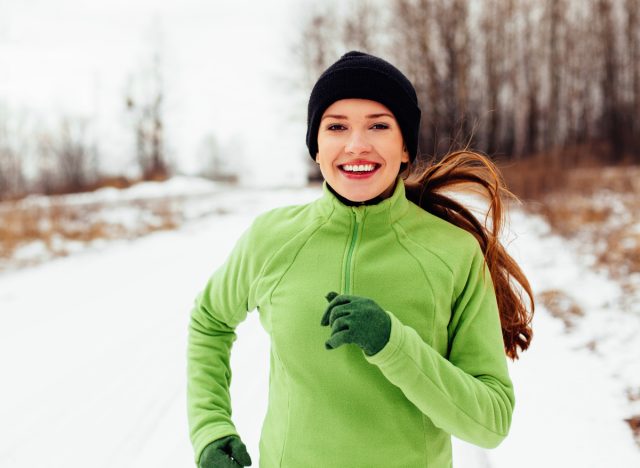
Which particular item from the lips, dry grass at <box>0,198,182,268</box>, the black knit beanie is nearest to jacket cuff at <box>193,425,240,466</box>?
the lips

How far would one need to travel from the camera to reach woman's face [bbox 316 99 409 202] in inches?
48.4

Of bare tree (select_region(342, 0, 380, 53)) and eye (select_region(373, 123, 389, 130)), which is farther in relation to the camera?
bare tree (select_region(342, 0, 380, 53))

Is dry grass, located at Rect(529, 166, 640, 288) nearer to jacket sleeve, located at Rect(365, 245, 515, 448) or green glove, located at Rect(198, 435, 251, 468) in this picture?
jacket sleeve, located at Rect(365, 245, 515, 448)

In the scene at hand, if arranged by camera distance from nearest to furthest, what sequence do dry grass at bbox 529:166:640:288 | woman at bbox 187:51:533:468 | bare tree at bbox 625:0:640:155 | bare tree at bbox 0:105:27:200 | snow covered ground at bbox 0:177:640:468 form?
1. woman at bbox 187:51:533:468
2. snow covered ground at bbox 0:177:640:468
3. dry grass at bbox 529:166:640:288
4. bare tree at bbox 625:0:640:155
5. bare tree at bbox 0:105:27:200

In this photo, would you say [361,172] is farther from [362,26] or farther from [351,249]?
[362,26]

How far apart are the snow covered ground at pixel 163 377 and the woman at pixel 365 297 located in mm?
882

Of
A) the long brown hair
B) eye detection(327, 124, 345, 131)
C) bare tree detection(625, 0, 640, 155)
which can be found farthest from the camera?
bare tree detection(625, 0, 640, 155)

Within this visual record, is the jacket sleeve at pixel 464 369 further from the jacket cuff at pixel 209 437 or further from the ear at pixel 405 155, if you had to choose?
the jacket cuff at pixel 209 437

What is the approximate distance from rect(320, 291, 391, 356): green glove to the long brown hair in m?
0.52

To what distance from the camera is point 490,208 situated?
4.93 feet

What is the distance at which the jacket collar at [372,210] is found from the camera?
4.14 feet

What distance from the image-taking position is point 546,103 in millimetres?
25656

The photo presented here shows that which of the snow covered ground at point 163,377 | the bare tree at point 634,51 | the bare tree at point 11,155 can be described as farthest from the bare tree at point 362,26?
the bare tree at point 11,155

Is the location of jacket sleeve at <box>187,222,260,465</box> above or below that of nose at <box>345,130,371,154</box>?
below
